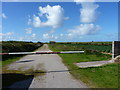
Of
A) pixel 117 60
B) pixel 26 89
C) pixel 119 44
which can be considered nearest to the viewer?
pixel 26 89

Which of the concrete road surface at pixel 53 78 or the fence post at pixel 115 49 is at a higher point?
the fence post at pixel 115 49

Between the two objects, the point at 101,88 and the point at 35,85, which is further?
the point at 35,85

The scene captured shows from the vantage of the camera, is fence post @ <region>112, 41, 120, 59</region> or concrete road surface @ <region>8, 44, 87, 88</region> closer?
concrete road surface @ <region>8, 44, 87, 88</region>

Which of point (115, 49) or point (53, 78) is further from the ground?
point (115, 49)

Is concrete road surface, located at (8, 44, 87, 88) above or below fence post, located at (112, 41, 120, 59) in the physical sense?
below

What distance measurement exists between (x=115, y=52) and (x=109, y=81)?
256 inches

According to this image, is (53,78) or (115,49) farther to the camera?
(115,49)

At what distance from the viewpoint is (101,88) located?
19.4ft

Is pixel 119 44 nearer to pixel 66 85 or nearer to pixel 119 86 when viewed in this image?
pixel 119 86

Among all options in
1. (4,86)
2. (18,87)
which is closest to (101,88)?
(18,87)

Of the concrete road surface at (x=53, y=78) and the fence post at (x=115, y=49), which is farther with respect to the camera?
the fence post at (x=115, y=49)

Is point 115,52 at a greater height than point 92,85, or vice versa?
point 115,52

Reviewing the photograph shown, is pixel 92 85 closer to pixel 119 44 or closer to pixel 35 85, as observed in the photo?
pixel 35 85

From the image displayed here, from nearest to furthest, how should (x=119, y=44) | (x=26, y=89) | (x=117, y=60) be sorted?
(x=26, y=89)
(x=117, y=60)
(x=119, y=44)
